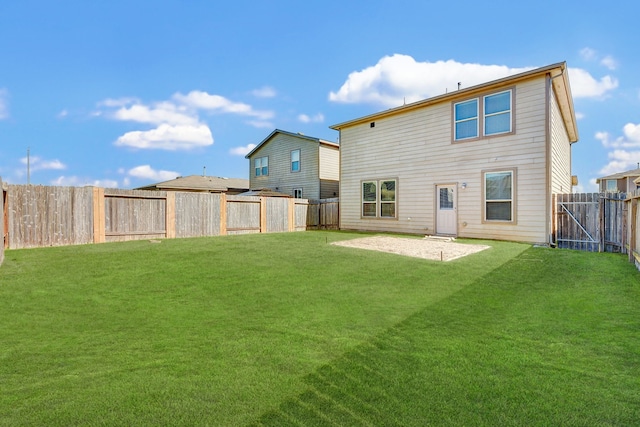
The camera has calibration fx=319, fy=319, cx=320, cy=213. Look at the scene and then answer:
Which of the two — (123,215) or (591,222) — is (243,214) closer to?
(123,215)

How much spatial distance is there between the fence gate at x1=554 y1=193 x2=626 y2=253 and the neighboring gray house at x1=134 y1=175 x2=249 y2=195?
22567mm

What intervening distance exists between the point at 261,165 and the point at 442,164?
47.2ft

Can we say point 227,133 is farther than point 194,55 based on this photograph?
Yes

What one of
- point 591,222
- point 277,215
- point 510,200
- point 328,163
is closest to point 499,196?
point 510,200

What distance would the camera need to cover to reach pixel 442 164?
1219 centimetres

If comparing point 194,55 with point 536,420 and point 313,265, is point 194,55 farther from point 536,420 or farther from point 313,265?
point 536,420

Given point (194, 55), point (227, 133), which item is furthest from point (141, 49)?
point (227, 133)

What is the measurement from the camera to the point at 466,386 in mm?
2205

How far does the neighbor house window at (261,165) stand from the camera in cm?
2289

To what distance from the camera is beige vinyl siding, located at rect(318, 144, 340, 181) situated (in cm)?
1944

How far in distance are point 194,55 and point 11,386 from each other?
45.7 ft

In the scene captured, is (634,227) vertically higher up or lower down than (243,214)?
lower down

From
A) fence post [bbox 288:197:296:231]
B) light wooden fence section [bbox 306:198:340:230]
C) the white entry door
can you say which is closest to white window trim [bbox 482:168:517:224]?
the white entry door

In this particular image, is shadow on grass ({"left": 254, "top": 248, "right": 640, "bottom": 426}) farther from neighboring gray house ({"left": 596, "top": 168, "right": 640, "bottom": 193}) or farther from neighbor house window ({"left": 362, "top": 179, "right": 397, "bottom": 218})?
neighboring gray house ({"left": 596, "top": 168, "right": 640, "bottom": 193})
